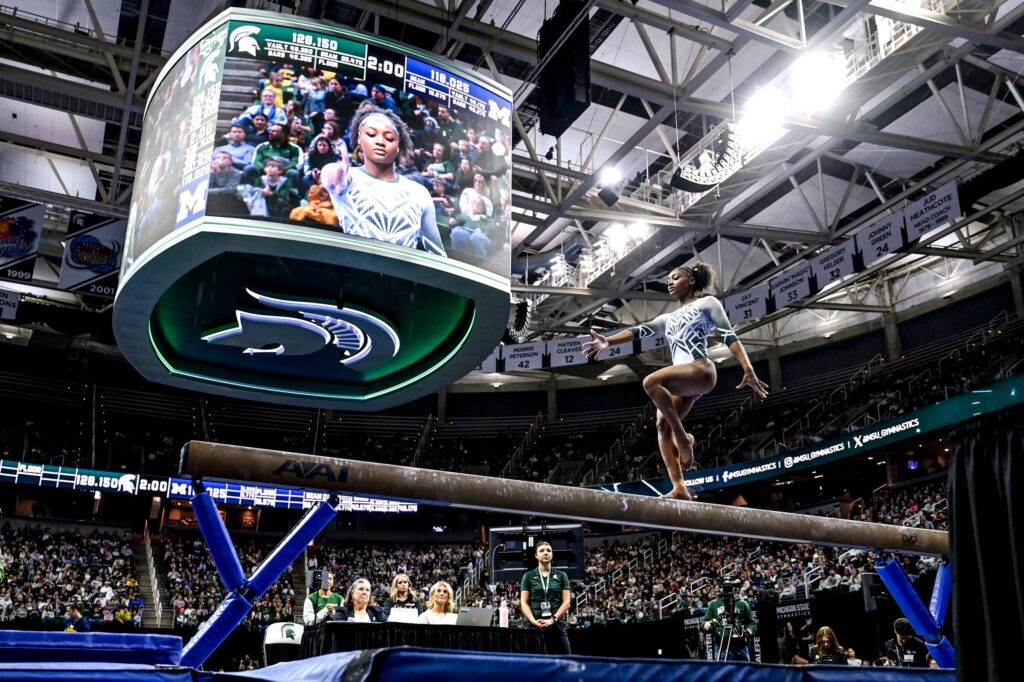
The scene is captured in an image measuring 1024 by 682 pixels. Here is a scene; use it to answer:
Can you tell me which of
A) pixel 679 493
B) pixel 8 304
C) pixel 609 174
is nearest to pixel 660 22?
pixel 609 174

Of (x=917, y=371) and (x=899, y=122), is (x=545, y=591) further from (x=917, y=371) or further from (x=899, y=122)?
(x=917, y=371)

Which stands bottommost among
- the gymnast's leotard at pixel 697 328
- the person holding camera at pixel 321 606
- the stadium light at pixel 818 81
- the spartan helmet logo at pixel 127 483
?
the person holding camera at pixel 321 606

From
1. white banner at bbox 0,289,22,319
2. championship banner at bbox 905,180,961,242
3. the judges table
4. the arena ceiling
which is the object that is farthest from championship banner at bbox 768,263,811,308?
white banner at bbox 0,289,22,319

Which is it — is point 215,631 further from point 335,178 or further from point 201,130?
point 201,130

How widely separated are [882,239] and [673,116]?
4939 mm

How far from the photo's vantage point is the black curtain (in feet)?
6.24

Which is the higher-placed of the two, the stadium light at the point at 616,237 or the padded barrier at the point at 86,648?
the stadium light at the point at 616,237

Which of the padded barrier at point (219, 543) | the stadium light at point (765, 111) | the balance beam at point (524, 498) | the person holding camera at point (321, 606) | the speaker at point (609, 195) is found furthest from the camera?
the speaker at point (609, 195)

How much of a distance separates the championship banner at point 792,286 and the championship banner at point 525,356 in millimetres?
7585

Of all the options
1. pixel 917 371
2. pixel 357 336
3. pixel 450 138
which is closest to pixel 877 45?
pixel 450 138

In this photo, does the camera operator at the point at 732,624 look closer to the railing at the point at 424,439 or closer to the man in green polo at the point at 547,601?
the man in green polo at the point at 547,601

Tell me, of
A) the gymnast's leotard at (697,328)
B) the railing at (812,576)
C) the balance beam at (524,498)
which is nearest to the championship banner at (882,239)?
the railing at (812,576)

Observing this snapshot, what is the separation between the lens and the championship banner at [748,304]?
1923 centimetres

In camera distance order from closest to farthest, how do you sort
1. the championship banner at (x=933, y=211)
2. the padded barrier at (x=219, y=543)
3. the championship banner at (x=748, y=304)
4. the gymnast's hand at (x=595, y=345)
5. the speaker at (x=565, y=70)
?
the padded barrier at (x=219, y=543), the gymnast's hand at (x=595, y=345), the speaker at (x=565, y=70), the championship banner at (x=933, y=211), the championship banner at (x=748, y=304)
